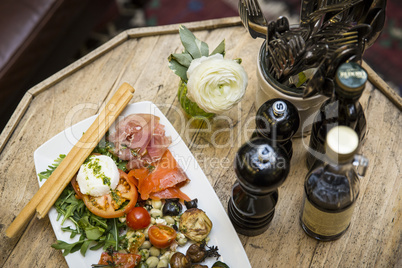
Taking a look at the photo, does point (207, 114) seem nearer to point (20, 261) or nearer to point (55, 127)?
point (55, 127)

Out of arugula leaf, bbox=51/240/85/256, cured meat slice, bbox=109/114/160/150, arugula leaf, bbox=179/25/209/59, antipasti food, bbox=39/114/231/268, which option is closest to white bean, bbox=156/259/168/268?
antipasti food, bbox=39/114/231/268

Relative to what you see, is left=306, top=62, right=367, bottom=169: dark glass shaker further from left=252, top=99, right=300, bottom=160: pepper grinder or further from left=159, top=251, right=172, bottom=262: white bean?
left=159, top=251, right=172, bottom=262: white bean

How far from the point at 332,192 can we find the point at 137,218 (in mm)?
509

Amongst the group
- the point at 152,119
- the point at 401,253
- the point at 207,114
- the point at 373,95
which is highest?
the point at 152,119

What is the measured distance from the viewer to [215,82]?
111cm

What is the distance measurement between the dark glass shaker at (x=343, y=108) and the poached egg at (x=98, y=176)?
0.56 m

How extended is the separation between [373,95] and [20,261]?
1.20 meters

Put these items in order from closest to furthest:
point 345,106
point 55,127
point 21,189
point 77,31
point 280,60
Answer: point 345,106 → point 280,60 → point 21,189 → point 55,127 → point 77,31

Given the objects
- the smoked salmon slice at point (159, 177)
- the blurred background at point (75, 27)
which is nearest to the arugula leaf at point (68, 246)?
the smoked salmon slice at point (159, 177)

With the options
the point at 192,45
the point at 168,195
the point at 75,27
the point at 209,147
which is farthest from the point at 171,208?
the point at 75,27

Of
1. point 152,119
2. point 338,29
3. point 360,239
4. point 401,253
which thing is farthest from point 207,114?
point 401,253

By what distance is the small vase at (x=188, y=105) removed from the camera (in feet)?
4.20

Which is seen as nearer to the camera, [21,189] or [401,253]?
[401,253]

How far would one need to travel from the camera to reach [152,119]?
4.08 ft
